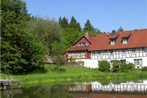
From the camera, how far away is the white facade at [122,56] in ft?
245

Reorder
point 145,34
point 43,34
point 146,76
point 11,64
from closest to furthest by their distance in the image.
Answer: point 11,64 < point 146,76 < point 145,34 < point 43,34

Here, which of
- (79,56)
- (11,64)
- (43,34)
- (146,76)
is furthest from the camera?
(43,34)

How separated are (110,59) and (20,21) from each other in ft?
89.0

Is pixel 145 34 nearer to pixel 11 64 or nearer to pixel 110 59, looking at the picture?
pixel 110 59

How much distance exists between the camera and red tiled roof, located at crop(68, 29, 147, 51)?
251 ft

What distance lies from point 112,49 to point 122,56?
2.62 m

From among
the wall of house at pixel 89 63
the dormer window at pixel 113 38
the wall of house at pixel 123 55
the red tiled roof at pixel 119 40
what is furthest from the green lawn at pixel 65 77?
the dormer window at pixel 113 38

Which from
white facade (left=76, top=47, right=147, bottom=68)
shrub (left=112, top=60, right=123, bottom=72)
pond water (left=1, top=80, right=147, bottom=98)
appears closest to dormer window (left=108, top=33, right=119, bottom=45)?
white facade (left=76, top=47, right=147, bottom=68)

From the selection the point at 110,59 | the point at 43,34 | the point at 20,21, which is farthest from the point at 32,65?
the point at 43,34

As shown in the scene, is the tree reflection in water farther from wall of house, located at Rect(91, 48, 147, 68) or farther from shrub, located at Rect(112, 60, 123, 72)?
wall of house, located at Rect(91, 48, 147, 68)

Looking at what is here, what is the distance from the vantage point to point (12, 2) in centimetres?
5844

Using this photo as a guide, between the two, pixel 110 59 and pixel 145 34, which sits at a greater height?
pixel 145 34

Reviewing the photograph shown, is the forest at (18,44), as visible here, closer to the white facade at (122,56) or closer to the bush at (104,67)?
the bush at (104,67)

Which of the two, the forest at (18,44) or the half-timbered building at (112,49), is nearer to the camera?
the forest at (18,44)
